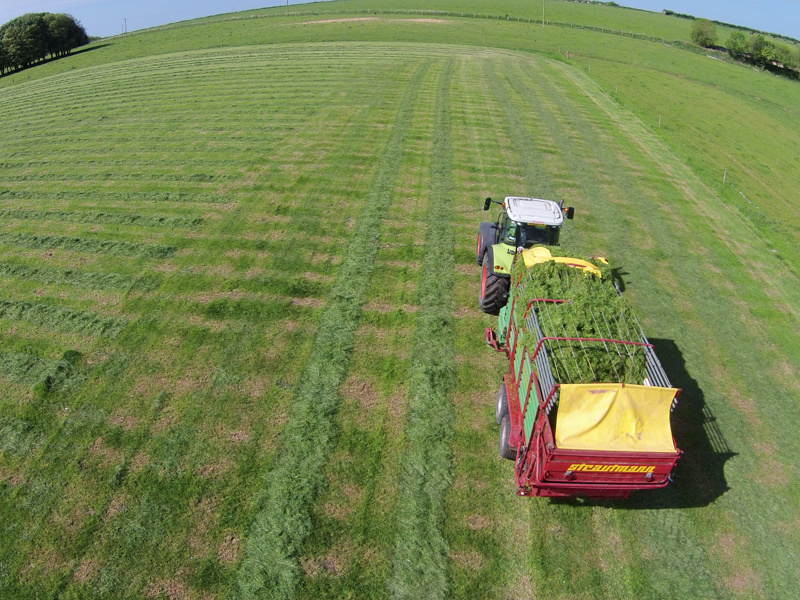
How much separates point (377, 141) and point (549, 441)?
20.4 meters

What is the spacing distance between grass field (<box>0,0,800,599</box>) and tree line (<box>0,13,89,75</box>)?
147 ft

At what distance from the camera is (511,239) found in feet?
40.9

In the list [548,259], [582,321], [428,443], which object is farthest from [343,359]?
[582,321]

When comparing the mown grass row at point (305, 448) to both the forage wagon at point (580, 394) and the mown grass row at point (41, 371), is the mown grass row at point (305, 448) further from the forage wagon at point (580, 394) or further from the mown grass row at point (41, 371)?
the mown grass row at point (41, 371)

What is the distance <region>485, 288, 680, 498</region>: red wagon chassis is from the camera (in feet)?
23.0

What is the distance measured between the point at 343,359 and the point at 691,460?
6.79 metres

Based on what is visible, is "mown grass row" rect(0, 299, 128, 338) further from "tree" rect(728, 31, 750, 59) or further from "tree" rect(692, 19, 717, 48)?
"tree" rect(692, 19, 717, 48)

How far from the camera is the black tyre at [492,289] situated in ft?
39.6

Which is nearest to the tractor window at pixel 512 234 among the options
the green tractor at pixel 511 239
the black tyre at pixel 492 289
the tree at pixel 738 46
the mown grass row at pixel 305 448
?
the green tractor at pixel 511 239

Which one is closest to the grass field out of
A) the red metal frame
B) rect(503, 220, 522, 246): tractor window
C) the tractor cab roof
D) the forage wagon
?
the red metal frame

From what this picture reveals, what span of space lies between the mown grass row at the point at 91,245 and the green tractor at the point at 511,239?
9.36 metres

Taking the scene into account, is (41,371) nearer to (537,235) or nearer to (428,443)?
(428,443)

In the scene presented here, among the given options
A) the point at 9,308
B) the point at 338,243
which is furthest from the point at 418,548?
the point at 9,308

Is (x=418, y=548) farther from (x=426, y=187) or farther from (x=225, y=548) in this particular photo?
(x=426, y=187)
